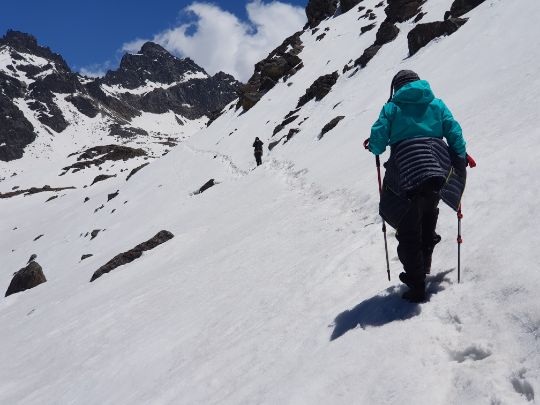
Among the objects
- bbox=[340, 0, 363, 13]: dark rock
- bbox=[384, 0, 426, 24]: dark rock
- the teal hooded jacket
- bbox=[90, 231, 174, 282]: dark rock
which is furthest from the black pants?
bbox=[340, 0, 363, 13]: dark rock

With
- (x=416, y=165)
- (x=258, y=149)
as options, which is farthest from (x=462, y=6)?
(x=416, y=165)

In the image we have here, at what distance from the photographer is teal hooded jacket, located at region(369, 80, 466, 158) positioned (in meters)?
5.07

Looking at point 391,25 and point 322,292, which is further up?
point 391,25

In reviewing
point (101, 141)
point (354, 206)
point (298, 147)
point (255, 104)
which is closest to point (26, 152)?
point (101, 141)

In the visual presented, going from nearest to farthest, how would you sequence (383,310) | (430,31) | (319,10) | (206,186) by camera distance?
(383,310), (206,186), (430,31), (319,10)

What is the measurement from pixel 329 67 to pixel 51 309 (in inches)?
1680

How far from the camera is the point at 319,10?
8675 centimetres

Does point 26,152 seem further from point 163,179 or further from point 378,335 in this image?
point 378,335

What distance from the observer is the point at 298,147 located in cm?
2806

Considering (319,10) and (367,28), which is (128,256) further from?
(319,10)

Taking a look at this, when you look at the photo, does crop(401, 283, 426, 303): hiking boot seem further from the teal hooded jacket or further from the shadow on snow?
the teal hooded jacket

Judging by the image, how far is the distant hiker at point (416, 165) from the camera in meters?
4.95

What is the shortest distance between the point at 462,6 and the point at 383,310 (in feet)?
115

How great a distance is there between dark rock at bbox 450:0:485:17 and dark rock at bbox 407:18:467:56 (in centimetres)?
295
